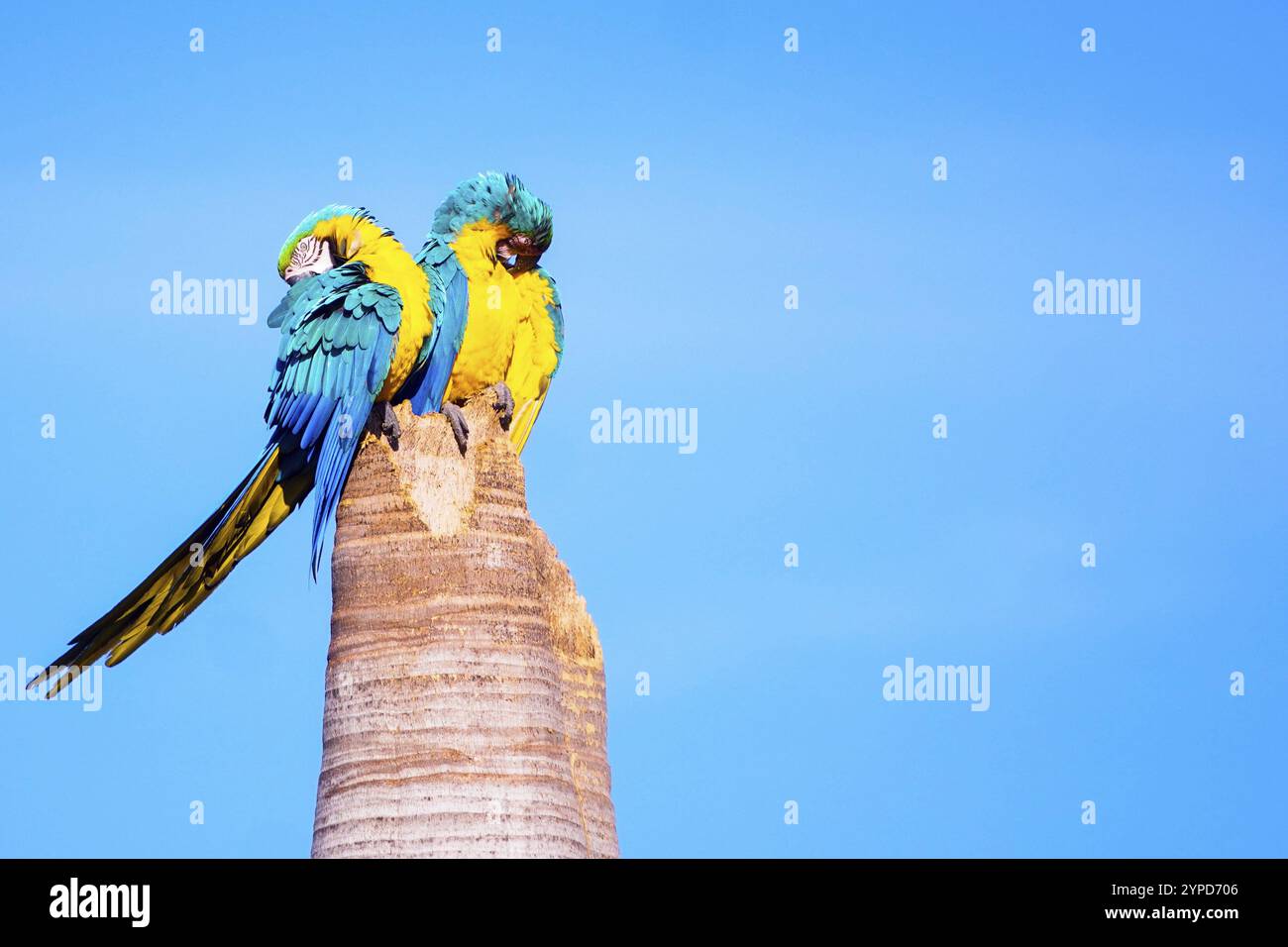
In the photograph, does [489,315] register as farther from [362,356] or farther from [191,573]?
[191,573]

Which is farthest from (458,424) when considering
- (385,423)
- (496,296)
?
(496,296)

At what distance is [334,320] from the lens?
14.3 meters

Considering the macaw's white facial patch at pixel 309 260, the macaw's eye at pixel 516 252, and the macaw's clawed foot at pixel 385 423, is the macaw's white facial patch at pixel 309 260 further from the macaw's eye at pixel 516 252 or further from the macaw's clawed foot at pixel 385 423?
the macaw's clawed foot at pixel 385 423

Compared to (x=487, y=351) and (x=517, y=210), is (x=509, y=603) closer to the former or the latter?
(x=487, y=351)

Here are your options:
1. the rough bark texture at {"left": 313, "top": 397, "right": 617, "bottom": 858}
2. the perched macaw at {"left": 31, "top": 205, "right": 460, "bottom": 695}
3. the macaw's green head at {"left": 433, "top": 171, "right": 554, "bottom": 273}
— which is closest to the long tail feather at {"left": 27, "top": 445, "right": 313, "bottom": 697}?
the perched macaw at {"left": 31, "top": 205, "right": 460, "bottom": 695}

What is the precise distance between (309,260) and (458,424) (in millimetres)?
1941

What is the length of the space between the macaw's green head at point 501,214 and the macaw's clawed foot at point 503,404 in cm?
115

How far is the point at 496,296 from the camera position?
50.6ft

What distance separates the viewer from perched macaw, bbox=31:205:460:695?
46.2 ft

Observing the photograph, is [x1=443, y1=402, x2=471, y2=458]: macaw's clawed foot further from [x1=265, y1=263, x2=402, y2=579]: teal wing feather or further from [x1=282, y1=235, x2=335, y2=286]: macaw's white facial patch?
[x1=282, y1=235, x2=335, y2=286]: macaw's white facial patch

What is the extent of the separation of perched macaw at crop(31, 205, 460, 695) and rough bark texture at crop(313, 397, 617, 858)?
316 millimetres
